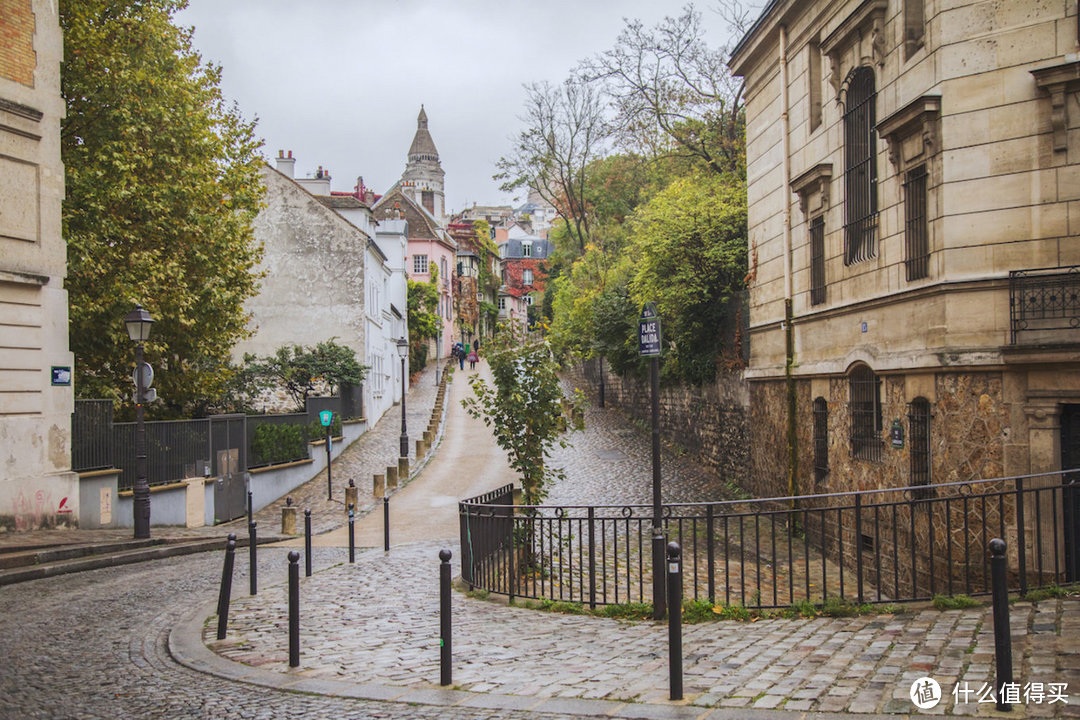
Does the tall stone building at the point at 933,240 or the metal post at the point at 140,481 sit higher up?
the tall stone building at the point at 933,240

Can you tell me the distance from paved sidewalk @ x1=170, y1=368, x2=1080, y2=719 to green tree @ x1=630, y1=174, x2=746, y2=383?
15.4 metres

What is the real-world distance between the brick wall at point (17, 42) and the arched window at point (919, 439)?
16.4 meters

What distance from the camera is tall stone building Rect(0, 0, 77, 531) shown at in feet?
52.0

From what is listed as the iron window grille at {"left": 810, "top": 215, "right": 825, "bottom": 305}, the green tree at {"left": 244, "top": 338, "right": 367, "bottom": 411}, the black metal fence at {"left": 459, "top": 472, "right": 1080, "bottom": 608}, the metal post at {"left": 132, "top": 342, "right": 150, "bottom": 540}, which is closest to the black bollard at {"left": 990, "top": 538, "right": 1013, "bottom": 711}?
the black metal fence at {"left": 459, "top": 472, "right": 1080, "bottom": 608}

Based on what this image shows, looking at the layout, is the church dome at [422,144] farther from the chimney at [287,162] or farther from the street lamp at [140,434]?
the street lamp at [140,434]

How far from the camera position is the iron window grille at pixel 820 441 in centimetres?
1611

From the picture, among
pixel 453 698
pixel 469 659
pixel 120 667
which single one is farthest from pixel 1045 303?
pixel 120 667

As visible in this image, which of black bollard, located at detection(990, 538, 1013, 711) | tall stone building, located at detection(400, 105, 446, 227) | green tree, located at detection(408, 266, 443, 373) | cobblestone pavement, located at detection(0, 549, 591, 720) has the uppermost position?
tall stone building, located at detection(400, 105, 446, 227)

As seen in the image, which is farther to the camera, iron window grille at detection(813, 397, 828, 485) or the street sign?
iron window grille at detection(813, 397, 828, 485)

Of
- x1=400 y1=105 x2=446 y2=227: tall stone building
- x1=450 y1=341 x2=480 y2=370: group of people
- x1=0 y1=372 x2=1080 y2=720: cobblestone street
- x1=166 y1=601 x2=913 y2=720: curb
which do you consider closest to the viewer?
x1=166 y1=601 x2=913 y2=720: curb

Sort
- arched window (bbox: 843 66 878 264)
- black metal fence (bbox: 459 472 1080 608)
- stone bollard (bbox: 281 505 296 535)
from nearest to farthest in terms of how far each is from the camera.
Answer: black metal fence (bbox: 459 472 1080 608)
arched window (bbox: 843 66 878 264)
stone bollard (bbox: 281 505 296 535)

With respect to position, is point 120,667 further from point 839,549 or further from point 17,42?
point 17,42

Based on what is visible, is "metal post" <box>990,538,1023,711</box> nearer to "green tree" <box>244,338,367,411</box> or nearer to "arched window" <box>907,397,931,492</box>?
"arched window" <box>907,397,931,492</box>

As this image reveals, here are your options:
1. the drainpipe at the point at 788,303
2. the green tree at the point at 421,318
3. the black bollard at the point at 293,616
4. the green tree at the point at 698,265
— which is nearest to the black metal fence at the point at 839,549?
the black bollard at the point at 293,616
